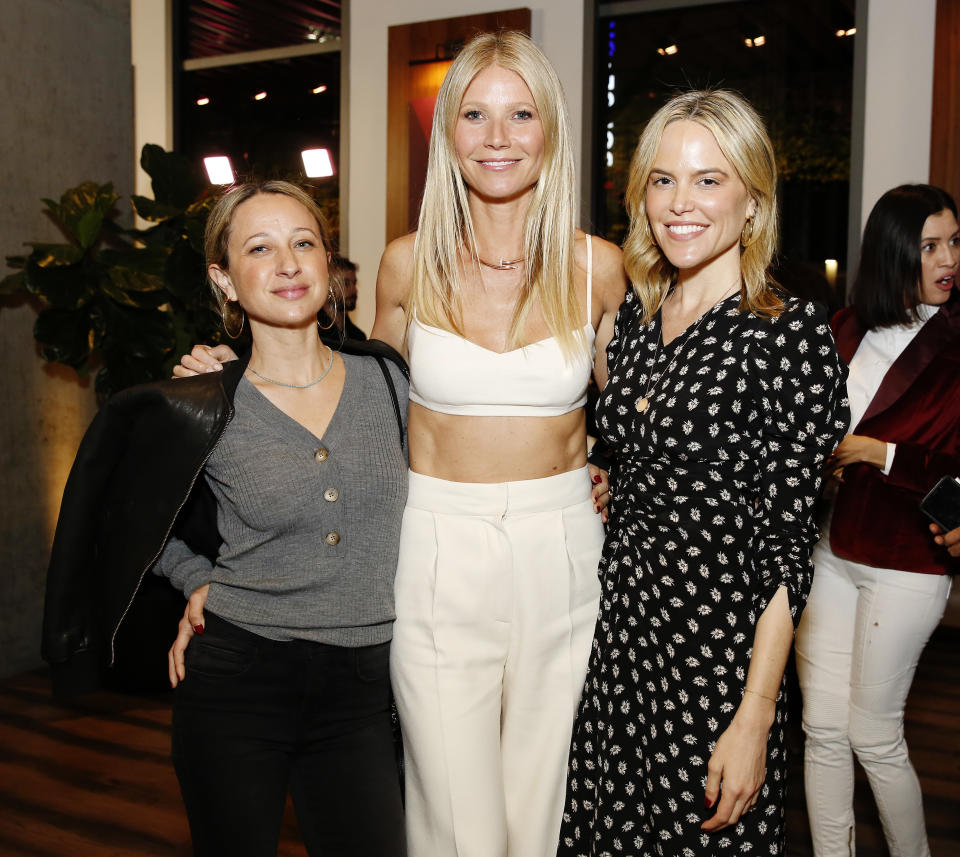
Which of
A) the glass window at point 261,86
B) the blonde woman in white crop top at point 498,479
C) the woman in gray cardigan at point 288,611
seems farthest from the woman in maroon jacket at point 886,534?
the glass window at point 261,86

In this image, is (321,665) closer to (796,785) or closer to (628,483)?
(628,483)

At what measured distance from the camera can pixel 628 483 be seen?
66.8 inches

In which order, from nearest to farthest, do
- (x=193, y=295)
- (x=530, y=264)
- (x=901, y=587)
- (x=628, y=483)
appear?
(x=628, y=483) → (x=530, y=264) → (x=901, y=587) → (x=193, y=295)

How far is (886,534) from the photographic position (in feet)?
8.01

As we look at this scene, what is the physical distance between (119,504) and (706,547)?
1.10 meters

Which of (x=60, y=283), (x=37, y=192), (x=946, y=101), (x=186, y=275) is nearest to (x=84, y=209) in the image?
(x=37, y=192)

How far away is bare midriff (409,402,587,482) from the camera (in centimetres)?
185

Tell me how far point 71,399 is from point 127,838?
2.16 meters

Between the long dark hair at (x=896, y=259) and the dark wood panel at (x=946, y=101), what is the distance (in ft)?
7.79

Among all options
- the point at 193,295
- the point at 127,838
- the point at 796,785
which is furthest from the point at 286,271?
the point at 796,785

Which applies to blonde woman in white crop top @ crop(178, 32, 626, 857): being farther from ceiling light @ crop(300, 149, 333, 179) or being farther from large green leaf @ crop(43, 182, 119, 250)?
ceiling light @ crop(300, 149, 333, 179)

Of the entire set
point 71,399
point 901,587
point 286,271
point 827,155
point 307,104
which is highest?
point 307,104

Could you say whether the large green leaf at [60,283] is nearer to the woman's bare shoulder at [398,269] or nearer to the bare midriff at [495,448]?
the woman's bare shoulder at [398,269]

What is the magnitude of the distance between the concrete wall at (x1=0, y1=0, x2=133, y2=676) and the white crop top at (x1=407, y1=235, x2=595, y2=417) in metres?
3.01
